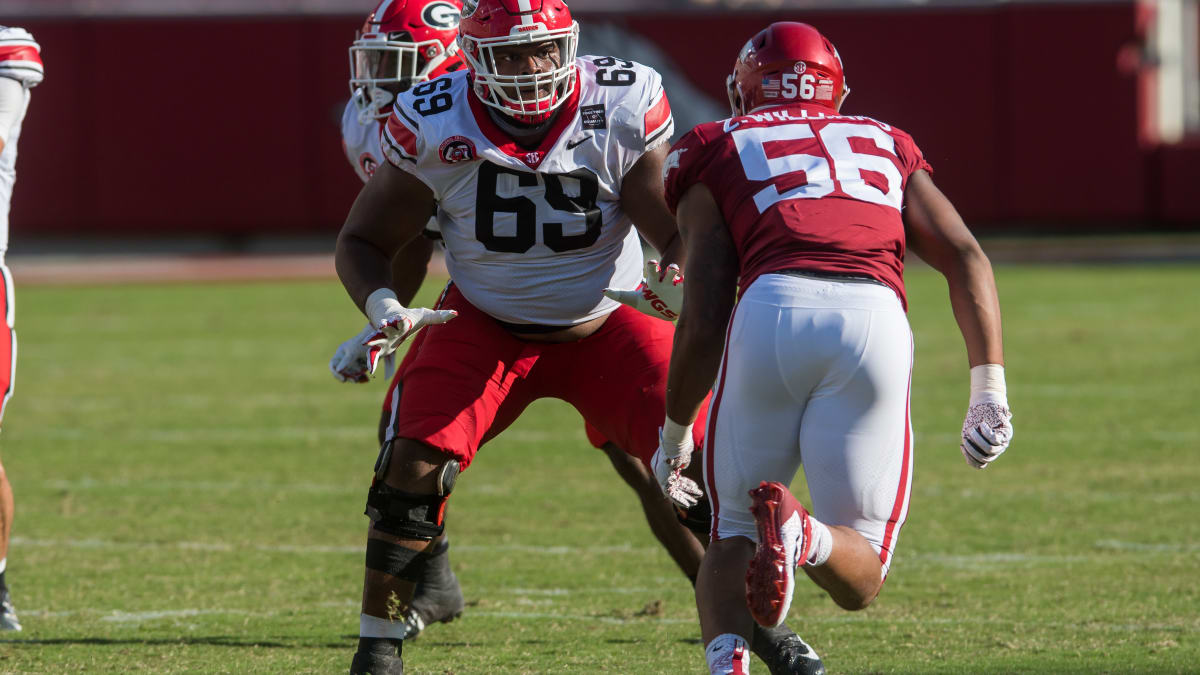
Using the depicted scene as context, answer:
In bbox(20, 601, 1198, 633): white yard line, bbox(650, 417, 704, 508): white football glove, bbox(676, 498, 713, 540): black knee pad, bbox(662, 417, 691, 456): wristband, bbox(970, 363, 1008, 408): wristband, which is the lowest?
bbox(20, 601, 1198, 633): white yard line

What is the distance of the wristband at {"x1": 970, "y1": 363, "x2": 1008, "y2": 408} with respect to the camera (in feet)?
11.3

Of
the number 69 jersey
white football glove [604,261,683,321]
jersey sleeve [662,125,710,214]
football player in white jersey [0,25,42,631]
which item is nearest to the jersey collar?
the number 69 jersey

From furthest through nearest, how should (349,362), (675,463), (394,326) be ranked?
1. (349,362)
2. (394,326)
3. (675,463)

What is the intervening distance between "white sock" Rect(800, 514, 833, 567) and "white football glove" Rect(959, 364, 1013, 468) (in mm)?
364

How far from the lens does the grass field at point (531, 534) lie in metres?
4.37

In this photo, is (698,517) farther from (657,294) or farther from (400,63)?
(400,63)

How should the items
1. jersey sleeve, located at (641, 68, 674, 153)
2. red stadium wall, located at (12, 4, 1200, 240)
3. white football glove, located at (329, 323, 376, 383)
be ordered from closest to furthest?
jersey sleeve, located at (641, 68, 674, 153) < white football glove, located at (329, 323, 376, 383) < red stadium wall, located at (12, 4, 1200, 240)

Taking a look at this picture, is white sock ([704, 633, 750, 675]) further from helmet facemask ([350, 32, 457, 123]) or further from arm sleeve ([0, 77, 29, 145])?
arm sleeve ([0, 77, 29, 145])

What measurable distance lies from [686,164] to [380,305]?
2.98 ft

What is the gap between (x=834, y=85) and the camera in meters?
3.67

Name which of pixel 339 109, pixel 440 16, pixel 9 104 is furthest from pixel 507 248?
pixel 339 109

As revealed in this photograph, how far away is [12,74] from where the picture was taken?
4.70m

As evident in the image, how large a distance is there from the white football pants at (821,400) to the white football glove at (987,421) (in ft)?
0.46

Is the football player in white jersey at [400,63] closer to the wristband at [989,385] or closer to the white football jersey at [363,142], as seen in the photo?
the white football jersey at [363,142]
